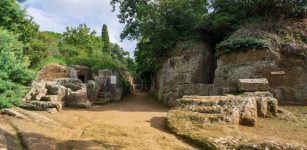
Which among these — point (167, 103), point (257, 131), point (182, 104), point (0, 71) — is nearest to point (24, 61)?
point (0, 71)

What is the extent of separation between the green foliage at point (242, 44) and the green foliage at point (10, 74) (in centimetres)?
922

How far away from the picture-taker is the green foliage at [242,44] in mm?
14992

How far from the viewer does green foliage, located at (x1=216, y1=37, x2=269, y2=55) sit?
15.0 m

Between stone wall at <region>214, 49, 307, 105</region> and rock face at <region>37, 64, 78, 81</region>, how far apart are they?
911 cm

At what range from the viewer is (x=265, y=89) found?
12234 millimetres

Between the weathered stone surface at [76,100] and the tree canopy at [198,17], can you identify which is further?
the tree canopy at [198,17]

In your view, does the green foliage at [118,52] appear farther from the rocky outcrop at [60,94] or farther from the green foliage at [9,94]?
the green foliage at [9,94]

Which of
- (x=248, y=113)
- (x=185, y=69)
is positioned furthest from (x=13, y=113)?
(x=185, y=69)

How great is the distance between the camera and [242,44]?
50.3ft

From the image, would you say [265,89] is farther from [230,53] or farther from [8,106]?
[8,106]

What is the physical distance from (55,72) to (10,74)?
8.69 meters

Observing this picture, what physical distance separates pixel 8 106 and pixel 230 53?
1045 centimetres

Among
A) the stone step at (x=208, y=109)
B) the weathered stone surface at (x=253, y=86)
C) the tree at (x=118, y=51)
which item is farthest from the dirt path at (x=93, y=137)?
the tree at (x=118, y=51)

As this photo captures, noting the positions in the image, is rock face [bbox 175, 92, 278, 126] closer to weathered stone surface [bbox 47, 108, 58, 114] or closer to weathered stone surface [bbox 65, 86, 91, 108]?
weathered stone surface [bbox 47, 108, 58, 114]
